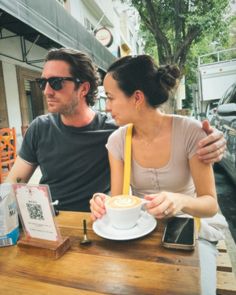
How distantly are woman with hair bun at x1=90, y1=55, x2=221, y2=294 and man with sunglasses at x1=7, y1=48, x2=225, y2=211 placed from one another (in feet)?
0.98

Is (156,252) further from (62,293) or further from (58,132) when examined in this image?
(58,132)

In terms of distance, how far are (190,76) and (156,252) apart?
1007 inches

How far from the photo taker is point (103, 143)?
2090 millimetres

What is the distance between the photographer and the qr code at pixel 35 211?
42.7 inches

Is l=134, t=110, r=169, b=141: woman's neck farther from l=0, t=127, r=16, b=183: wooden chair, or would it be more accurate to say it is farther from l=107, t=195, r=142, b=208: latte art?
l=0, t=127, r=16, b=183: wooden chair

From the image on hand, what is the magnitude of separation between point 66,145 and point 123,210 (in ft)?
3.50

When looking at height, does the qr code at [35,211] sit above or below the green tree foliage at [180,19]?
below

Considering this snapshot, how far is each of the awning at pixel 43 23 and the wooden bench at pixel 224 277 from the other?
12.9 ft

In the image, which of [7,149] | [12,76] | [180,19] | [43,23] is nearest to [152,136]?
[7,149]

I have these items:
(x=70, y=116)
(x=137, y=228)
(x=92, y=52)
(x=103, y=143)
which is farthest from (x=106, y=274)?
(x=92, y=52)

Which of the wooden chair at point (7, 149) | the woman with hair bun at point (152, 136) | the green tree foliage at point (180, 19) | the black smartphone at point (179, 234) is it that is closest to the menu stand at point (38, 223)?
the black smartphone at point (179, 234)

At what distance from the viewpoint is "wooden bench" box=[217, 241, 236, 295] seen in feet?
4.82

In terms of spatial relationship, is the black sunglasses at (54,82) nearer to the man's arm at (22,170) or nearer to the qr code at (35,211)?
the man's arm at (22,170)

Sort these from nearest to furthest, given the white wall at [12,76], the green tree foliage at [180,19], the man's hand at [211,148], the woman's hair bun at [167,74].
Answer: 1. the man's hand at [211,148]
2. the woman's hair bun at [167,74]
3. the white wall at [12,76]
4. the green tree foliage at [180,19]
